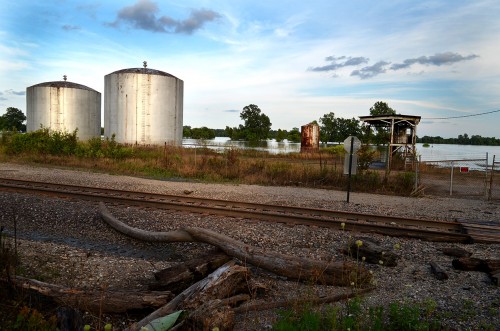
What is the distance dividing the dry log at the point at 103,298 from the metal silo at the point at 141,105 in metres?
29.7

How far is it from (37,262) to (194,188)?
8965mm

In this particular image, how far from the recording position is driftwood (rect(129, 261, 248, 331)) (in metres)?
4.38

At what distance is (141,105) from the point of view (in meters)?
33.3

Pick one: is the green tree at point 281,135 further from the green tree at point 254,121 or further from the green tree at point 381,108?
the green tree at point 381,108

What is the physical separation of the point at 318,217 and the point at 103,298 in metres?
6.39

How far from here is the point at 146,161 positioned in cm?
2236

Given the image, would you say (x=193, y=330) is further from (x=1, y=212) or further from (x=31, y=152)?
(x=31, y=152)

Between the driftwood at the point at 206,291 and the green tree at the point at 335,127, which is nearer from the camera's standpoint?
the driftwood at the point at 206,291

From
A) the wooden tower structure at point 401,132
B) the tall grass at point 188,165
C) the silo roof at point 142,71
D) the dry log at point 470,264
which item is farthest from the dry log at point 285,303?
the silo roof at point 142,71

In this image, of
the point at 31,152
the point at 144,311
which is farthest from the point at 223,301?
the point at 31,152

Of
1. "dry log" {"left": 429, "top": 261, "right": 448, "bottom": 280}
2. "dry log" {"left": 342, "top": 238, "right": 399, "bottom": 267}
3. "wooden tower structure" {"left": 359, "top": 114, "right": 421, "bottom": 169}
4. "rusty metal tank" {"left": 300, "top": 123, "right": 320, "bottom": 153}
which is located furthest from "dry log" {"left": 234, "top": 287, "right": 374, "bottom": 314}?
"rusty metal tank" {"left": 300, "top": 123, "right": 320, "bottom": 153}

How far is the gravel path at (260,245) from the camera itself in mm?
5254

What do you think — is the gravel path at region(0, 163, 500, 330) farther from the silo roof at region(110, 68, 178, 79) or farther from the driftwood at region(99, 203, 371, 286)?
the silo roof at region(110, 68, 178, 79)

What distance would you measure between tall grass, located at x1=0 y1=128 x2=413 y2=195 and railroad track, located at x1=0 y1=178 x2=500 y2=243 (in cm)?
601
